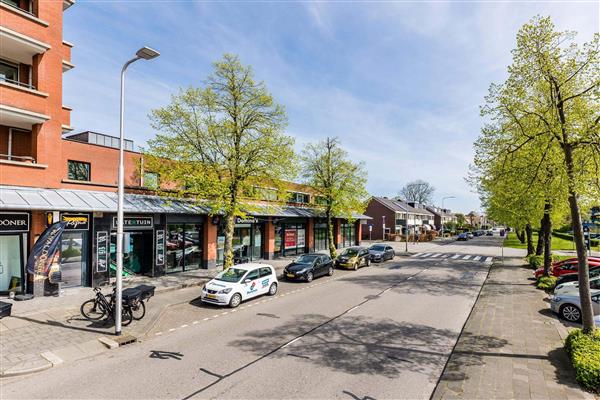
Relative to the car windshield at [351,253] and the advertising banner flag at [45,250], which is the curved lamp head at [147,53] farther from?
the car windshield at [351,253]

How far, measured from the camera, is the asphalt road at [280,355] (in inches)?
279

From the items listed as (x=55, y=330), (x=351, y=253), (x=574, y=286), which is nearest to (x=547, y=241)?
(x=574, y=286)

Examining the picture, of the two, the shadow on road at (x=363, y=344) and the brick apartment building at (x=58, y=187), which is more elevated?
the brick apartment building at (x=58, y=187)

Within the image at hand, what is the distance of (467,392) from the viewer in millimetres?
6980

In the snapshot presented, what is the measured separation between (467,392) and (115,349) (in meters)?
8.95

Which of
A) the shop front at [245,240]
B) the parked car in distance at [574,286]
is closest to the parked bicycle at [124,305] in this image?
the shop front at [245,240]

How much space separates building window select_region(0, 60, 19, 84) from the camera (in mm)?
14492

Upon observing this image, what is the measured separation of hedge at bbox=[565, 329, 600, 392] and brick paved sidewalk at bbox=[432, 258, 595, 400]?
0.85 feet

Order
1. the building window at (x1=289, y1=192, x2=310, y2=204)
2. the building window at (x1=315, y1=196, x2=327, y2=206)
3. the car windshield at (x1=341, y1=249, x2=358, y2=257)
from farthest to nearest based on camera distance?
1. the building window at (x1=289, y1=192, x2=310, y2=204)
2. the building window at (x1=315, y1=196, x2=327, y2=206)
3. the car windshield at (x1=341, y1=249, x2=358, y2=257)

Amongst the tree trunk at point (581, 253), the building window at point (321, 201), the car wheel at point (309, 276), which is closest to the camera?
the tree trunk at point (581, 253)

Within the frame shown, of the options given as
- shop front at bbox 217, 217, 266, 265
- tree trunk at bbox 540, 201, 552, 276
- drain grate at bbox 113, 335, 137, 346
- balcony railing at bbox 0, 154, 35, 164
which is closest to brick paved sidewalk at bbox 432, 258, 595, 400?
tree trunk at bbox 540, 201, 552, 276

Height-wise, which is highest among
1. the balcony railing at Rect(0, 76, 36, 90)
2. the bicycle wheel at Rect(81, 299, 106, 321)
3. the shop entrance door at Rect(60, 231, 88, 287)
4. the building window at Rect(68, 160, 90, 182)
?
the balcony railing at Rect(0, 76, 36, 90)

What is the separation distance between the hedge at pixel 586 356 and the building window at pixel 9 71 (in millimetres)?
21301

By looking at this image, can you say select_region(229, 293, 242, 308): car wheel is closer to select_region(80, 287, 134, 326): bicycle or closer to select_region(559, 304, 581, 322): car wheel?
select_region(80, 287, 134, 326): bicycle
